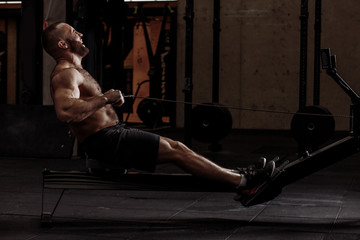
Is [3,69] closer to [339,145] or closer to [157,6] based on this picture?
[157,6]

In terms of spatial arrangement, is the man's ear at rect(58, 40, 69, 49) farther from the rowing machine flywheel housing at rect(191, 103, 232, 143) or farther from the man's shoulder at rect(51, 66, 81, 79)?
the rowing machine flywheel housing at rect(191, 103, 232, 143)

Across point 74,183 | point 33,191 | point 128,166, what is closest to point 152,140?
point 128,166

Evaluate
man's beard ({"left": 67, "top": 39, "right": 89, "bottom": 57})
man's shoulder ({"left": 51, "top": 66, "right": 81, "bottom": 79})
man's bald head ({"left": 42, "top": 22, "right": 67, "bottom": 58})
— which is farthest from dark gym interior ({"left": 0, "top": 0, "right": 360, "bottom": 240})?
man's bald head ({"left": 42, "top": 22, "right": 67, "bottom": 58})

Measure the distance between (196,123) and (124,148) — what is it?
452 cm

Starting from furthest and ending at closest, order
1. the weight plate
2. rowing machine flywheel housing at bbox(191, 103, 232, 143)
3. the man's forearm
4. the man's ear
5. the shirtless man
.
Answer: the weight plate < rowing machine flywheel housing at bbox(191, 103, 232, 143) < the man's ear < the shirtless man < the man's forearm

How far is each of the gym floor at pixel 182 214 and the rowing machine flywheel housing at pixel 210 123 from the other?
2258 mm

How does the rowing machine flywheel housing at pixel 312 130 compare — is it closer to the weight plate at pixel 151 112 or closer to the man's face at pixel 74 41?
the man's face at pixel 74 41

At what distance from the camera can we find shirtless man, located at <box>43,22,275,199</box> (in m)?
3.66

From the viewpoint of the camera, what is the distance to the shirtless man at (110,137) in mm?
3658

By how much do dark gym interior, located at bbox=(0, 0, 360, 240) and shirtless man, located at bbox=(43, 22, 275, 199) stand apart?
0.33ft

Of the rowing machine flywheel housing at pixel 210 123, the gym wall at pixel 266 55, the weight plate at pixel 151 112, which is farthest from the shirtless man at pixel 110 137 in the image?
the gym wall at pixel 266 55

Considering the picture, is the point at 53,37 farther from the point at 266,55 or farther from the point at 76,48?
the point at 266,55

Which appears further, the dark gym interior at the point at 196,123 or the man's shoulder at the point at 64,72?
the dark gym interior at the point at 196,123

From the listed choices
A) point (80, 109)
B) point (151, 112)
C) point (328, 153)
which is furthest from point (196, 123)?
point (80, 109)
